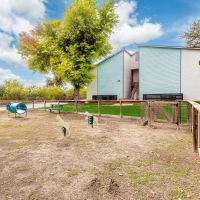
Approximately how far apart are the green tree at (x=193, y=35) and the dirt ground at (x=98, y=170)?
33618mm

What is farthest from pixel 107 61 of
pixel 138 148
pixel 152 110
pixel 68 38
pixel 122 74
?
pixel 138 148

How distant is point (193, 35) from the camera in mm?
30484

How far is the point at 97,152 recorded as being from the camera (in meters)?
4.12

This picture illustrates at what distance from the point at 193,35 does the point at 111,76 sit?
70.2 feet

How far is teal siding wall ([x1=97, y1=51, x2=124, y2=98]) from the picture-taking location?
2405cm

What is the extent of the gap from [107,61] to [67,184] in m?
24.1

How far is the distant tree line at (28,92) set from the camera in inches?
940

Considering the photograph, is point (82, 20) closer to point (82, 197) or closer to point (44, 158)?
point (44, 158)

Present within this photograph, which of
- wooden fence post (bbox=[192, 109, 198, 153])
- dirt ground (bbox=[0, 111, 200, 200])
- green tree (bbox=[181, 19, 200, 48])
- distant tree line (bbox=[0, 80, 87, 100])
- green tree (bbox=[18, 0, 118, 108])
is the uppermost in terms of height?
green tree (bbox=[181, 19, 200, 48])

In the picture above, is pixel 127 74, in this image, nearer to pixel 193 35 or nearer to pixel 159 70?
pixel 159 70

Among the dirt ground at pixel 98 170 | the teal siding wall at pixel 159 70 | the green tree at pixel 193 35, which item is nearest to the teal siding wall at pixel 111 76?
the teal siding wall at pixel 159 70

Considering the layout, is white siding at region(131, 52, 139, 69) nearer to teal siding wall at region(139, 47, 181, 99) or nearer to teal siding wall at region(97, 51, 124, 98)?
teal siding wall at region(97, 51, 124, 98)

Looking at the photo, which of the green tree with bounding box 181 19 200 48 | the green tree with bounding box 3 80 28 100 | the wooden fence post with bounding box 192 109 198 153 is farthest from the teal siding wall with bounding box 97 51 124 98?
the wooden fence post with bounding box 192 109 198 153

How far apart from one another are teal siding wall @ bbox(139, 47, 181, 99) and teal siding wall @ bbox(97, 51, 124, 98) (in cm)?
411
